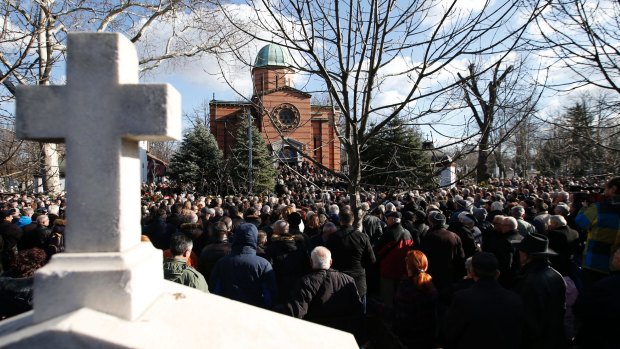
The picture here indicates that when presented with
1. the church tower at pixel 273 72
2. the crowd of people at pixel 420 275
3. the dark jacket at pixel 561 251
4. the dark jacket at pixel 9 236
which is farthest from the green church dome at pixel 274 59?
the dark jacket at pixel 9 236

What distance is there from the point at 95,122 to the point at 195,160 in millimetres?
31807

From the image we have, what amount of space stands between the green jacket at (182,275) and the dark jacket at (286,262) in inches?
60.0

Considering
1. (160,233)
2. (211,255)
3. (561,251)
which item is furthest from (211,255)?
(561,251)

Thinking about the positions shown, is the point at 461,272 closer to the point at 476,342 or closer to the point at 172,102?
the point at 476,342

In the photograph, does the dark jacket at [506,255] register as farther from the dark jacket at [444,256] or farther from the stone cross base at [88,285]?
the stone cross base at [88,285]

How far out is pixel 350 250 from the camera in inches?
249

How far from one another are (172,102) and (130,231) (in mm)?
541

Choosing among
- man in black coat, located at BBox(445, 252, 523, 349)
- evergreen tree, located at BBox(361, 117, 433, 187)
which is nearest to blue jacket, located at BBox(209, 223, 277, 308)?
evergreen tree, located at BBox(361, 117, 433, 187)

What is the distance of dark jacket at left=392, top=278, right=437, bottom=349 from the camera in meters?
4.76

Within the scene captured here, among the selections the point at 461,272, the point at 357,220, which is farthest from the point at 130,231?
the point at 461,272

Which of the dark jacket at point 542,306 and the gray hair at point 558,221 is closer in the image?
the dark jacket at point 542,306

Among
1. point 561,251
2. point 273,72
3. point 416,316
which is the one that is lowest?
point 416,316

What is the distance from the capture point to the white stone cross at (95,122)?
5.41 feet

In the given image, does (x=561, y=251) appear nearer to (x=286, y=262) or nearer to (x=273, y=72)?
(x=286, y=262)
